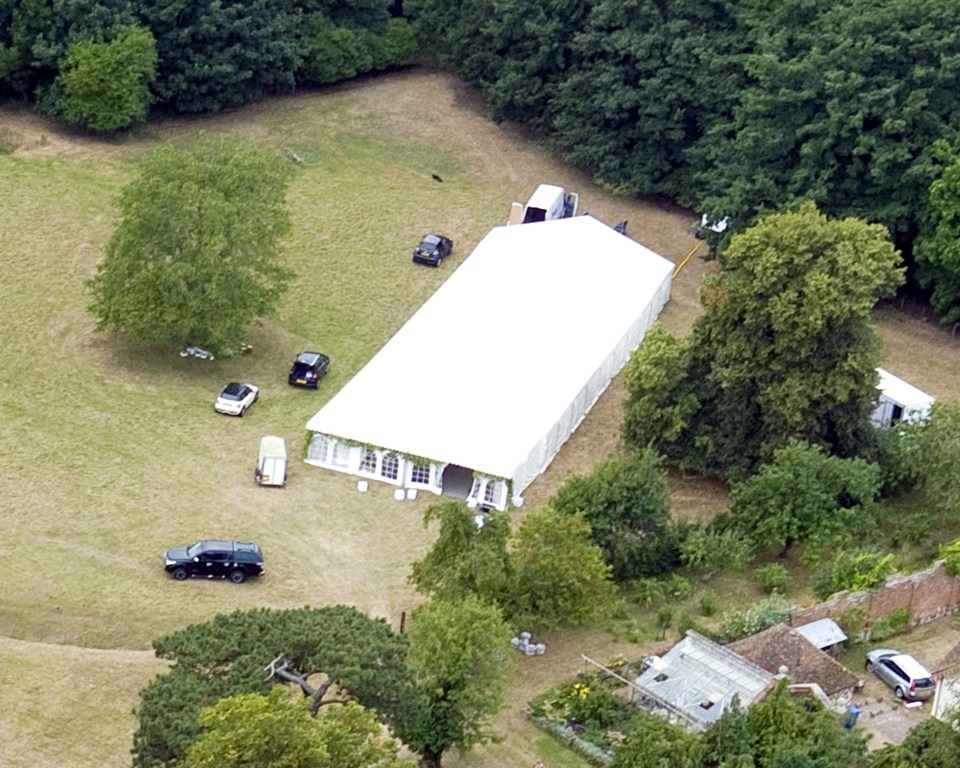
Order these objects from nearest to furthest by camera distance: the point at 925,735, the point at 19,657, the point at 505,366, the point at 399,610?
the point at 925,735
the point at 19,657
the point at 399,610
the point at 505,366

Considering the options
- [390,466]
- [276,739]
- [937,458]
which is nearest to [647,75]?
[937,458]

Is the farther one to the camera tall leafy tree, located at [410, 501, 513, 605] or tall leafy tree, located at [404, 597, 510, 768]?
tall leafy tree, located at [410, 501, 513, 605]

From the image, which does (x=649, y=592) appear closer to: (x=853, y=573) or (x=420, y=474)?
(x=853, y=573)

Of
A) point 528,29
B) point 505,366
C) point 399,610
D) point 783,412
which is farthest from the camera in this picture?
point 528,29

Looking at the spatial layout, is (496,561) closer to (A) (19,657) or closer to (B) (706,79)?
(A) (19,657)

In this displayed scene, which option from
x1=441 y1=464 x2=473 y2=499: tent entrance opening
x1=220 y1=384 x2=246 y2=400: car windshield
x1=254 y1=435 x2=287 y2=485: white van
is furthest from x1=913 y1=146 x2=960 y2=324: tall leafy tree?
x1=254 y1=435 x2=287 y2=485: white van

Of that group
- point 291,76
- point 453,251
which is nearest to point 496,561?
point 453,251

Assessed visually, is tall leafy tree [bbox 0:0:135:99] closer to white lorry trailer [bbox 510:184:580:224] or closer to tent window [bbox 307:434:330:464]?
→ white lorry trailer [bbox 510:184:580:224]
